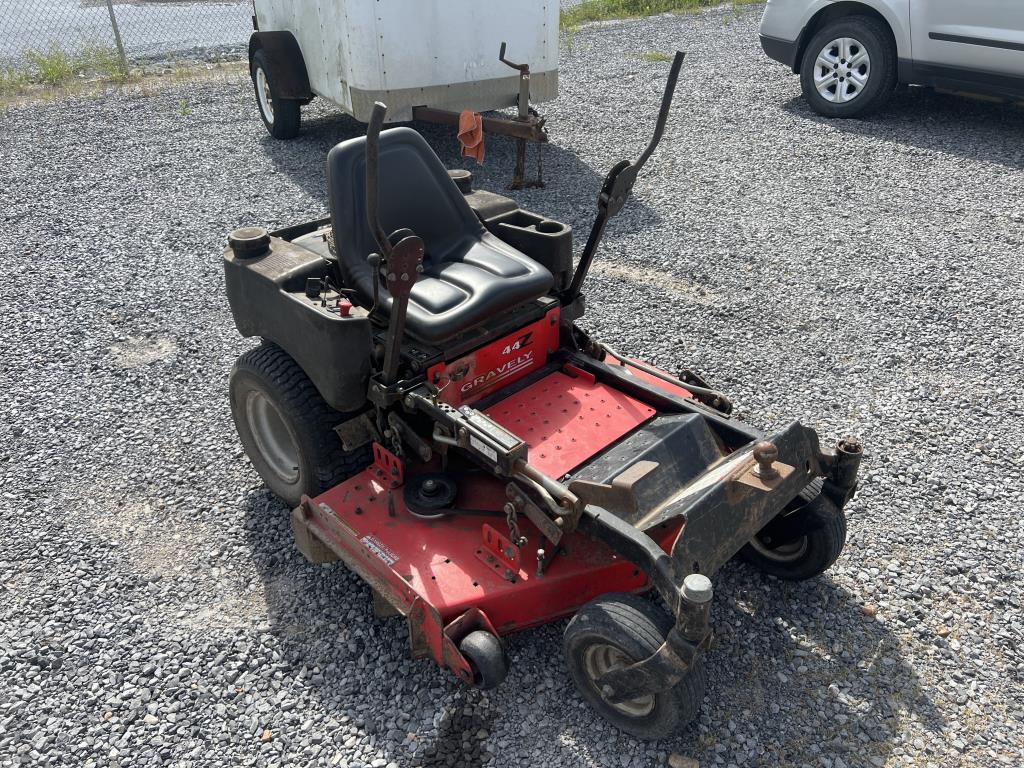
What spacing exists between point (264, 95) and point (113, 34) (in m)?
6.06

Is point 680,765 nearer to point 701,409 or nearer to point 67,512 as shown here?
point 701,409

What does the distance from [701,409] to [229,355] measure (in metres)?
2.83

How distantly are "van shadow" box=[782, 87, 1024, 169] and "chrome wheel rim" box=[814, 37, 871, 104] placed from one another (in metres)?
0.25

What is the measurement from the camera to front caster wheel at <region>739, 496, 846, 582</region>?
118 inches

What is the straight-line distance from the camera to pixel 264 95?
816cm

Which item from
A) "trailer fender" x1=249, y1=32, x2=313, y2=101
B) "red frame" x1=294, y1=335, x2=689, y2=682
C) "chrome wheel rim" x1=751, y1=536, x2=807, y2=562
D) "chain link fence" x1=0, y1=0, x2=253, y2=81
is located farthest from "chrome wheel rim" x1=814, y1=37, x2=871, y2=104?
"chain link fence" x1=0, y1=0, x2=253, y2=81

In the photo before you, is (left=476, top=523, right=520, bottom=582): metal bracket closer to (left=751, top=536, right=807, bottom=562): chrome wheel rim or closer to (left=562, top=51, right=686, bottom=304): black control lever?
(left=751, top=536, right=807, bottom=562): chrome wheel rim

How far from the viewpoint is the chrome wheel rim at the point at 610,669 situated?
256 centimetres

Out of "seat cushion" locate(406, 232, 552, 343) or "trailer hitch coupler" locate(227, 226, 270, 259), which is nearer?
"seat cushion" locate(406, 232, 552, 343)

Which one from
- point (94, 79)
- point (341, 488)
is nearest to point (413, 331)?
point (341, 488)

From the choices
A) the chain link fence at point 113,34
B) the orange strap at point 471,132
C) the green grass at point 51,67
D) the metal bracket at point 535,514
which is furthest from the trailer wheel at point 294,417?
the green grass at point 51,67

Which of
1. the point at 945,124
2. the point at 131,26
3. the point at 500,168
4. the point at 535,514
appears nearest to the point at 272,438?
the point at 535,514

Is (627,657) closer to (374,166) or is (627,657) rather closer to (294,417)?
(294,417)

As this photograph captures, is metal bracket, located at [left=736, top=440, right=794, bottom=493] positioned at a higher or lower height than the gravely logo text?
higher
